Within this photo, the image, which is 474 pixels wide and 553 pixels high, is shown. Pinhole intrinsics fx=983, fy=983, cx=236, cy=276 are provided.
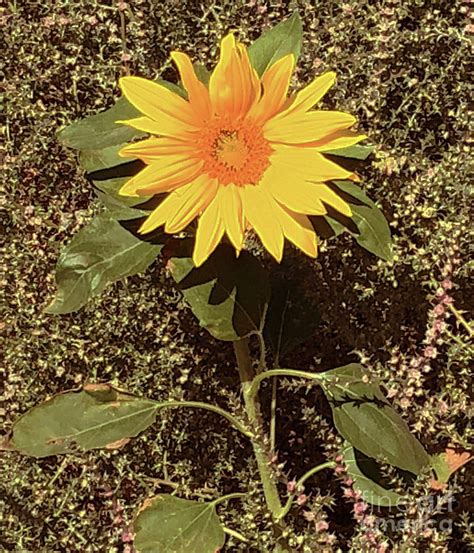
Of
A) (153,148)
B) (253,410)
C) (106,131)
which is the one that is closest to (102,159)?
(106,131)

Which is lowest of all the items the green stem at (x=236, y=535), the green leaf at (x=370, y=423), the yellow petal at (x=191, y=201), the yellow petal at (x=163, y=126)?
the green stem at (x=236, y=535)

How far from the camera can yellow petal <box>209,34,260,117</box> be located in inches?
45.4

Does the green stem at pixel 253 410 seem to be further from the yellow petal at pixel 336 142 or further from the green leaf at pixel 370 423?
the yellow petal at pixel 336 142

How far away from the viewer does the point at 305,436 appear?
1614 millimetres

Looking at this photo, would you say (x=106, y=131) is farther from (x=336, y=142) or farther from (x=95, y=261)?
(x=336, y=142)

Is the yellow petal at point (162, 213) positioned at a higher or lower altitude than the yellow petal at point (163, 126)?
lower

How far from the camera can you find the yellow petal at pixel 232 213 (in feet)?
3.88

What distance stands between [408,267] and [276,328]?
0.24m

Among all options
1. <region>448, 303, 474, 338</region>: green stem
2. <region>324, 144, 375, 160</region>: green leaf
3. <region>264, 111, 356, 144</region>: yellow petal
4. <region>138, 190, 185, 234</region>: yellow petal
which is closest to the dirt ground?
<region>448, 303, 474, 338</region>: green stem

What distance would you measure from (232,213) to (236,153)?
0.08m

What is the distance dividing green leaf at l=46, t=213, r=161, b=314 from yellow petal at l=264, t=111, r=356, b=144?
0.22 m

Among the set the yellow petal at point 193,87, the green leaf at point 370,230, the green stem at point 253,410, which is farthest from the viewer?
the green stem at point 253,410

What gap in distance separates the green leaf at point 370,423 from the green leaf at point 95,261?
1.01 ft

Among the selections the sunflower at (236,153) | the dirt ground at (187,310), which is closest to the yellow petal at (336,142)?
the sunflower at (236,153)
